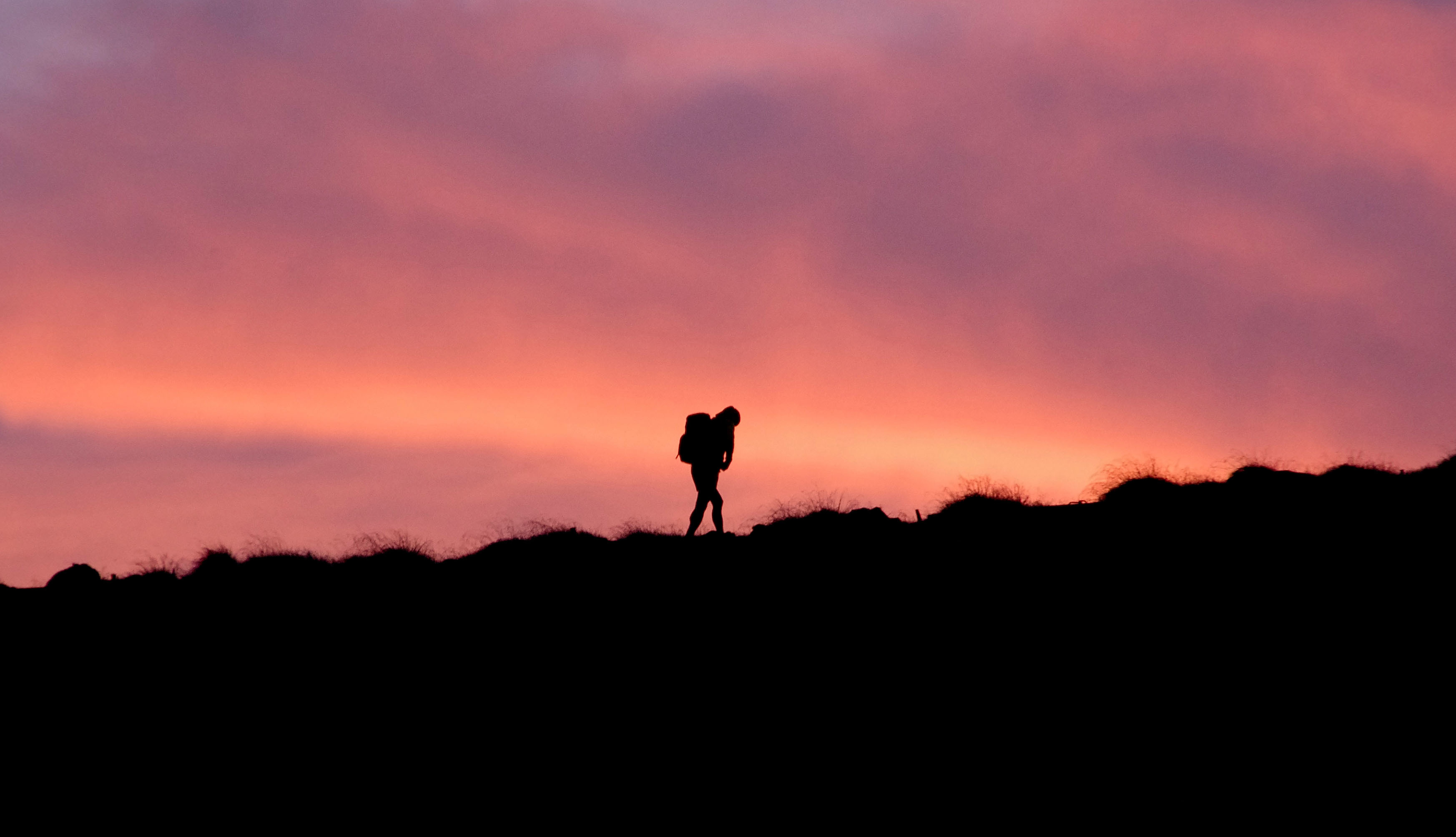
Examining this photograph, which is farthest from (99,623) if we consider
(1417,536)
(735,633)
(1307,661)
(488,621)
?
(1417,536)

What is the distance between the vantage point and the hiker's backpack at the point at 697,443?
20672 mm

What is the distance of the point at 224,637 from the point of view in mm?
19375

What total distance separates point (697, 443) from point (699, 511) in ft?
4.12

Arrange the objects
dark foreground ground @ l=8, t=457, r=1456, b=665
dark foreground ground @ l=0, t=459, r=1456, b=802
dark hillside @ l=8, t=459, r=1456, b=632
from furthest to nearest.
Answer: dark hillside @ l=8, t=459, r=1456, b=632
dark foreground ground @ l=8, t=457, r=1456, b=665
dark foreground ground @ l=0, t=459, r=1456, b=802

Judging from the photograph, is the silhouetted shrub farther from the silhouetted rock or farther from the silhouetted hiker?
the silhouetted hiker

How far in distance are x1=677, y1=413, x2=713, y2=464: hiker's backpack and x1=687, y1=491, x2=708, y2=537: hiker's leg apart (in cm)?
64

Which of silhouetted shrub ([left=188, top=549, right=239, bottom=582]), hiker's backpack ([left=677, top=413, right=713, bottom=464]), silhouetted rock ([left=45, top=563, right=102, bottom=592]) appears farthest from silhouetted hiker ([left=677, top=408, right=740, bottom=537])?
silhouetted rock ([left=45, top=563, right=102, bottom=592])

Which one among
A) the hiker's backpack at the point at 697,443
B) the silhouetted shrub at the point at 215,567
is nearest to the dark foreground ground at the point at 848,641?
the silhouetted shrub at the point at 215,567

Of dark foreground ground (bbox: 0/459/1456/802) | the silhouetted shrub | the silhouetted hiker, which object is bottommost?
dark foreground ground (bbox: 0/459/1456/802)

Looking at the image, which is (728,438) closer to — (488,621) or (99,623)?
(488,621)

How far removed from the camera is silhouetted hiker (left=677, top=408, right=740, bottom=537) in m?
20.7

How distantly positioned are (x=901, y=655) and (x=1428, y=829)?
24.8ft

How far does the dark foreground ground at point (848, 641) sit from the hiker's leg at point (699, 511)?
0.30 m

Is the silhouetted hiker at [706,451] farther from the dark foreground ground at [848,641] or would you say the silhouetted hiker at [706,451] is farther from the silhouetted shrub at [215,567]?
the silhouetted shrub at [215,567]
